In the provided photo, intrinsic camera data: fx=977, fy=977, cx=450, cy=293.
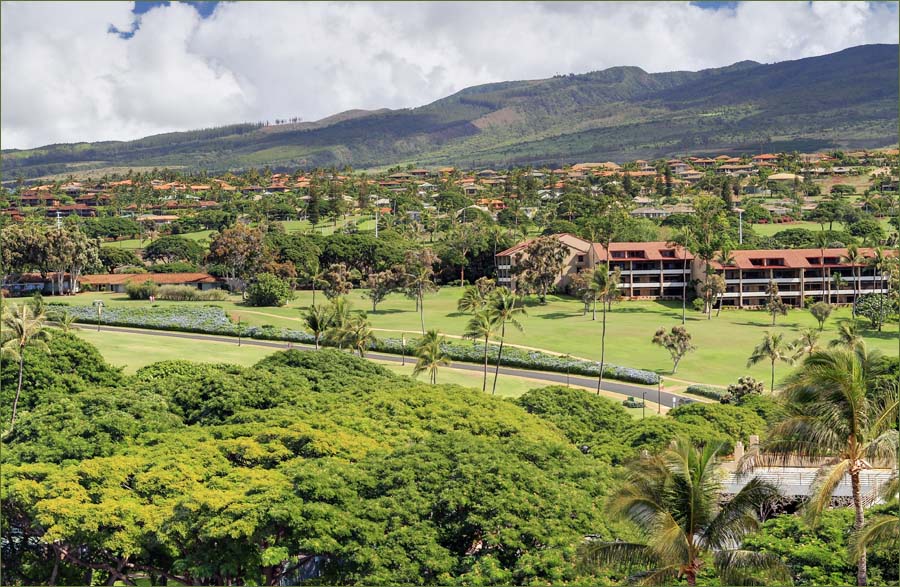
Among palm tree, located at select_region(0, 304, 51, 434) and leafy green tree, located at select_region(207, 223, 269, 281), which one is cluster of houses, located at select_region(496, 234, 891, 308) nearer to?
leafy green tree, located at select_region(207, 223, 269, 281)

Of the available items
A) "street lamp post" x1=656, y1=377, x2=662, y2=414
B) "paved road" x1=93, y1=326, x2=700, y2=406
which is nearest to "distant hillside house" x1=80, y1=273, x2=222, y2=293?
"paved road" x1=93, y1=326, x2=700, y2=406

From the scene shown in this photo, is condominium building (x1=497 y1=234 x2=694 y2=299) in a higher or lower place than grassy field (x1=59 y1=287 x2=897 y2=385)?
higher

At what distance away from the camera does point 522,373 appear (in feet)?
270

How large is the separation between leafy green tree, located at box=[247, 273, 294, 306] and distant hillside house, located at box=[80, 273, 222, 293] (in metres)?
15.9

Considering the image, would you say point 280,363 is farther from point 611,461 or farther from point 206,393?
point 611,461

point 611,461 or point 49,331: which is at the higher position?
point 49,331

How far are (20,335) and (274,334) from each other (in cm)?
4218

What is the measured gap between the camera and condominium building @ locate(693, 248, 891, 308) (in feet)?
405

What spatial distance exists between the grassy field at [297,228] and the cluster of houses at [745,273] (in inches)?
2241

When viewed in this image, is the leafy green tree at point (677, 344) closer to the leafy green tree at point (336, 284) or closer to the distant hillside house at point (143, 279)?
the leafy green tree at point (336, 284)

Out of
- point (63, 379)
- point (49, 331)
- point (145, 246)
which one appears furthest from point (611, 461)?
point (145, 246)

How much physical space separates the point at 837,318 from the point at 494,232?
51834mm

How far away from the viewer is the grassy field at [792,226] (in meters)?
164

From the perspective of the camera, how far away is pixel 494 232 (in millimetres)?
145750
